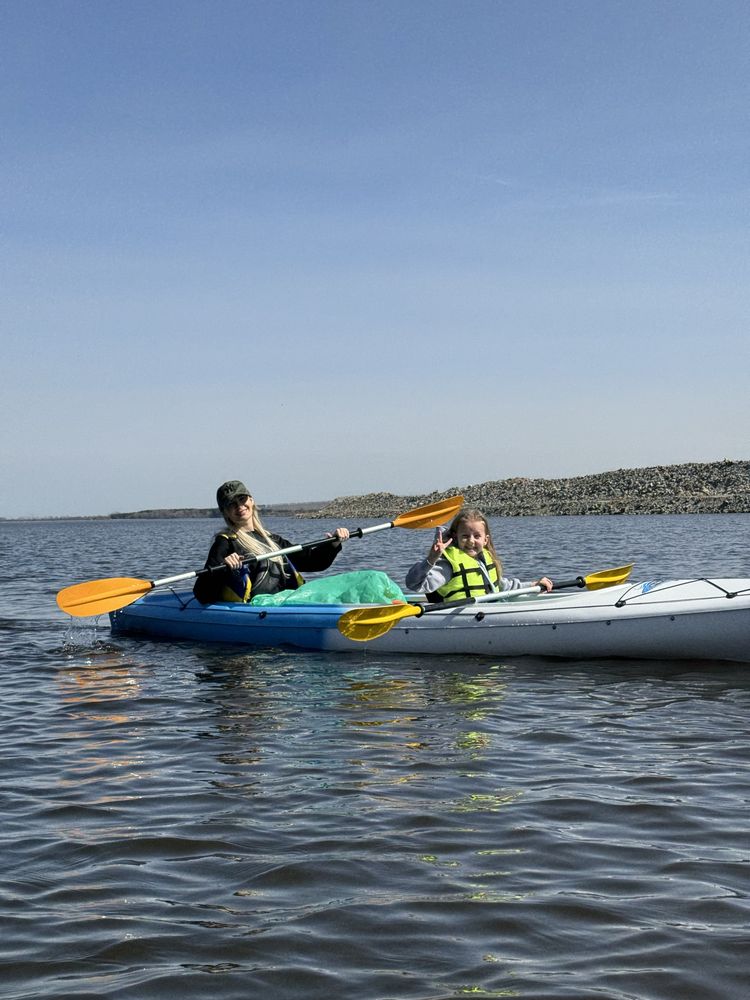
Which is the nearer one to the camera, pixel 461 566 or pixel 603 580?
pixel 461 566

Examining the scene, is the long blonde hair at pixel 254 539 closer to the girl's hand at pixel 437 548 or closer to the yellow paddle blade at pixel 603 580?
the girl's hand at pixel 437 548

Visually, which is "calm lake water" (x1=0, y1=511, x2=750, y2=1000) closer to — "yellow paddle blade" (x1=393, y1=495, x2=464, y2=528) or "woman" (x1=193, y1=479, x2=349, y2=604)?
"woman" (x1=193, y1=479, x2=349, y2=604)

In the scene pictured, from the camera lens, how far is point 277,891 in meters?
3.49

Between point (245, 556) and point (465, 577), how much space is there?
2056 mm

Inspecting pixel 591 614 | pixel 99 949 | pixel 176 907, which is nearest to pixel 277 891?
pixel 176 907

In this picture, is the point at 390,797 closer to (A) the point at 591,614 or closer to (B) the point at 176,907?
(B) the point at 176,907

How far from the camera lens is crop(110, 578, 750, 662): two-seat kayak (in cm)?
773

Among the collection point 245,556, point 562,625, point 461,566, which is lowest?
point 562,625

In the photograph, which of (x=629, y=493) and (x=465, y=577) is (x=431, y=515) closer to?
(x=465, y=577)

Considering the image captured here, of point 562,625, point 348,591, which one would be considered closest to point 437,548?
point 562,625

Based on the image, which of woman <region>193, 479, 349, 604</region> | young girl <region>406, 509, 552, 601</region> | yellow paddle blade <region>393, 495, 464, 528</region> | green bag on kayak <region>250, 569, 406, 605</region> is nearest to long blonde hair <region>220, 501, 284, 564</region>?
woman <region>193, 479, 349, 604</region>

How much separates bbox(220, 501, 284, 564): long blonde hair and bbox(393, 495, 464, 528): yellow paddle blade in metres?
1.26

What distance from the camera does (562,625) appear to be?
8.12m

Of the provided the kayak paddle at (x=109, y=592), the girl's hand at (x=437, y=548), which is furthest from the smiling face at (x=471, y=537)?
Answer: the kayak paddle at (x=109, y=592)
